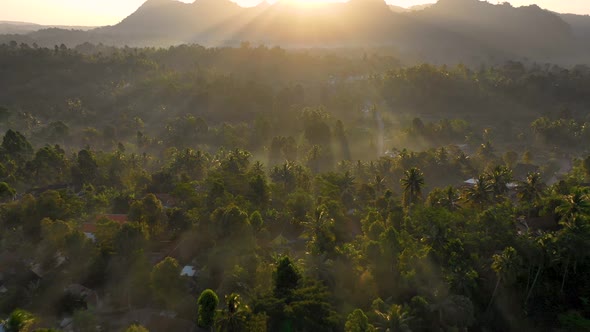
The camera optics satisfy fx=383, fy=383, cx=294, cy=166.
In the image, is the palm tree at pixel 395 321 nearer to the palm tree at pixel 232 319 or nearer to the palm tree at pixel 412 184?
the palm tree at pixel 232 319

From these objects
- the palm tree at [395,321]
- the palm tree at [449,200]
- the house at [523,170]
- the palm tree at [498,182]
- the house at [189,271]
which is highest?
the palm tree at [498,182]

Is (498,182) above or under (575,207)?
under

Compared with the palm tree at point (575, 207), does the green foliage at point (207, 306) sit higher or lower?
lower

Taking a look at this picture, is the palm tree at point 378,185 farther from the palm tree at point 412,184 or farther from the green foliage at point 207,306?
the green foliage at point 207,306

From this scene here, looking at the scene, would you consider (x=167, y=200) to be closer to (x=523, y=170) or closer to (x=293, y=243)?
(x=293, y=243)

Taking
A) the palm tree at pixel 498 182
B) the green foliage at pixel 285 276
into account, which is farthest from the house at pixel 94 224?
the palm tree at pixel 498 182

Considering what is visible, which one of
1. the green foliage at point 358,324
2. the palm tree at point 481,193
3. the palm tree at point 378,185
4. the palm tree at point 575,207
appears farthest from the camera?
the palm tree at point 378,185

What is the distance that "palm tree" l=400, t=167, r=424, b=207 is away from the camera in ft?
175

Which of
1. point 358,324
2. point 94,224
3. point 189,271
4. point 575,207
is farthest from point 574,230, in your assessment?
point 94,224

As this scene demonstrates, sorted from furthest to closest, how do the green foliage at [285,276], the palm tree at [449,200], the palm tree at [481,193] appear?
the palm tree at [481,193], the palm tree at [449,200], the green foliage at [285,276]

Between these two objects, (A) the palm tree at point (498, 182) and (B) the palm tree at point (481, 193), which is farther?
(A) the palm tree at point (498, 182)

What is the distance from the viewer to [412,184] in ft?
176

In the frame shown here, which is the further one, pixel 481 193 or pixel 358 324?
pixel 481 193

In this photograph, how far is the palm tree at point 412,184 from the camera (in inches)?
2101
